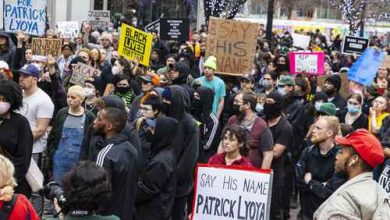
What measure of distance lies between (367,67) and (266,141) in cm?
536

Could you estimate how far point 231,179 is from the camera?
6965 millimetres

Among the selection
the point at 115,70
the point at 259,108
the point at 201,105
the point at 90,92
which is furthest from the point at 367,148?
the point at 115,70

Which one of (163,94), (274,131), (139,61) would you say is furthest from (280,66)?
(163,94)

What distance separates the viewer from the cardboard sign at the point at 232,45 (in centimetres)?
1376

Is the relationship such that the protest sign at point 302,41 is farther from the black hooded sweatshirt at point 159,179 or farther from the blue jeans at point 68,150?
the black hooded sweatshirt at point 159,179

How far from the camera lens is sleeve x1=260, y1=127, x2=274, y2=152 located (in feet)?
26.6

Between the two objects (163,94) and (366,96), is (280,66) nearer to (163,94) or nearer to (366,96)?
(366,96)

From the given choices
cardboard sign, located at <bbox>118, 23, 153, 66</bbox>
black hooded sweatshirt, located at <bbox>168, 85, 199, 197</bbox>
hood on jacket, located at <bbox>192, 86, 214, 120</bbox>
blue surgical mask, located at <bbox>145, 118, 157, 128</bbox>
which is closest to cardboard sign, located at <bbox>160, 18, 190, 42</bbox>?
cardboard sign, located at <bbox>118, 23, 153, 66</bbox>

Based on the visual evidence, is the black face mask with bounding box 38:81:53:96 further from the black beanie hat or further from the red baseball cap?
the red baseball cap

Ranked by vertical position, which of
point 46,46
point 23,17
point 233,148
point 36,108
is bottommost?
point 233,148

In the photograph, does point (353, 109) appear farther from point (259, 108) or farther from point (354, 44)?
point (354, 44)

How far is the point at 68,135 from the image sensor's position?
7.98 meters

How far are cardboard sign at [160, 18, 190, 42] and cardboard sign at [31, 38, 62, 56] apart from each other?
609 cm

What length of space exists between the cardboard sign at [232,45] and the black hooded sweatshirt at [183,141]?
19.1 ft
